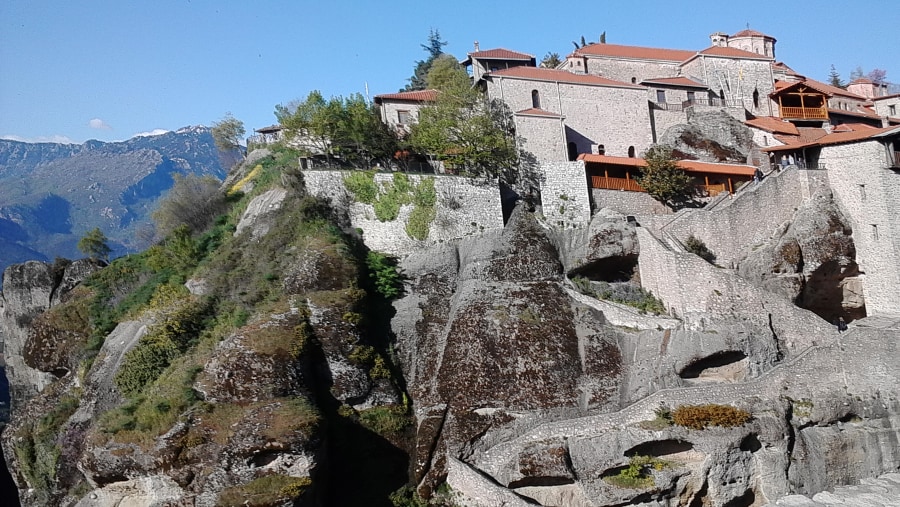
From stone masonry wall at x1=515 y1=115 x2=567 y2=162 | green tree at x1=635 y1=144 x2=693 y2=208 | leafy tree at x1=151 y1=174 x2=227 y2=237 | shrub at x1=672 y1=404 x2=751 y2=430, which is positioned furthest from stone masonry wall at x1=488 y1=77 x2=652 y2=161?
shrub at x1=672 y1=404 x2=751 y2=430

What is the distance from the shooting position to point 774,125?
37438 mm

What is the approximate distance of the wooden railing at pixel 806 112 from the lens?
39406 mm

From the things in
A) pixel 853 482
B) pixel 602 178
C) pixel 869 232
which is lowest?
pixel 853 482

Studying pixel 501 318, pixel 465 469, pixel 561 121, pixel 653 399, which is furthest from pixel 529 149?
pixel 465 469

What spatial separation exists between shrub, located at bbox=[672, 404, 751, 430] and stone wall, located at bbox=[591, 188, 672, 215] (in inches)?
497

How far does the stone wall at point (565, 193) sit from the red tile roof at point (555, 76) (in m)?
7.37

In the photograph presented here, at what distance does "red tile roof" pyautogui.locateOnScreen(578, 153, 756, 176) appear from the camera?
31828 millimetres

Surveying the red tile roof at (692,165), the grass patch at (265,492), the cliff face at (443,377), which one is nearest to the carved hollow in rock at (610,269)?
the cliff face at (443,377)

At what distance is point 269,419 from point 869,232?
88.9 ft

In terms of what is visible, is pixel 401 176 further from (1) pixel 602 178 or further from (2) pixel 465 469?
(2) pixel 465 469

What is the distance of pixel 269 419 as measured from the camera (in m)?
19.3

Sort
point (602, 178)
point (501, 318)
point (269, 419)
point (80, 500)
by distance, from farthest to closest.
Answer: point (602, 178), point (501, 318), point (80, 500), point (269, 419)

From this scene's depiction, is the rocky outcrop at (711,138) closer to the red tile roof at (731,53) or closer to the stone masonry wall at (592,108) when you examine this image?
the stone masonry wall at (592,108)

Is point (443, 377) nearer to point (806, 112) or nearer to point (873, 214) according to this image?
point (873, 214)
